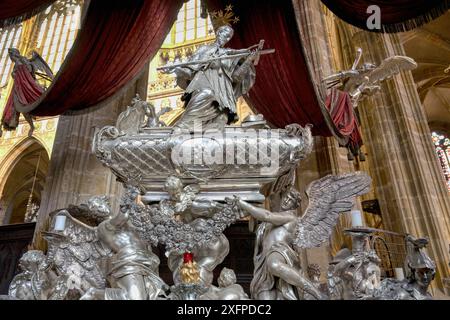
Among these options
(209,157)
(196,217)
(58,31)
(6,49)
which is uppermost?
(58,31)

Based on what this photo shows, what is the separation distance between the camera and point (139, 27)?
3713mm

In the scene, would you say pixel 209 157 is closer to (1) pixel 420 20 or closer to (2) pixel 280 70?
(2) pixel 280 70

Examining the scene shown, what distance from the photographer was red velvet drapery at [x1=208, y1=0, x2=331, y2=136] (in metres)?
3.25

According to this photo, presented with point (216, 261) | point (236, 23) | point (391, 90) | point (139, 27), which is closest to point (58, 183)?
point (139, 27)

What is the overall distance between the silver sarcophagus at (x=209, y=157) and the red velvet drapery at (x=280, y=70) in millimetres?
1002

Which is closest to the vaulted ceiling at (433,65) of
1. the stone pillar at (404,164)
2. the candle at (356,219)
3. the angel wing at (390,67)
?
the stone pillar at (404,164)

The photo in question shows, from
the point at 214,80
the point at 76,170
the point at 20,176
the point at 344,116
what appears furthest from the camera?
the point at 20,176

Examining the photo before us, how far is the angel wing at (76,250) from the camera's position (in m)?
2.05

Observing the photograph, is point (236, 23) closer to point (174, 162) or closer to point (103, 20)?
point (103, 20)

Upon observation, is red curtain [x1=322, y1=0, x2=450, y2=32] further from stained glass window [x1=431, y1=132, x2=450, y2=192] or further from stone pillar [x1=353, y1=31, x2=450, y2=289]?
stained glass window [x1=431, y1=132, x2=450, y2=192]

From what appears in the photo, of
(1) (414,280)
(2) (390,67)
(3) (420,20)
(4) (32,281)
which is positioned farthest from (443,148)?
(4) (32,281)

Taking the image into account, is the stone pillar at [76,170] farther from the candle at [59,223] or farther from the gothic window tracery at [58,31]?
the gothic window tracery at [58,31]

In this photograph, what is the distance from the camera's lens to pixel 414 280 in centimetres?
187

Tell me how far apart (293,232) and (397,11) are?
2633 mm
